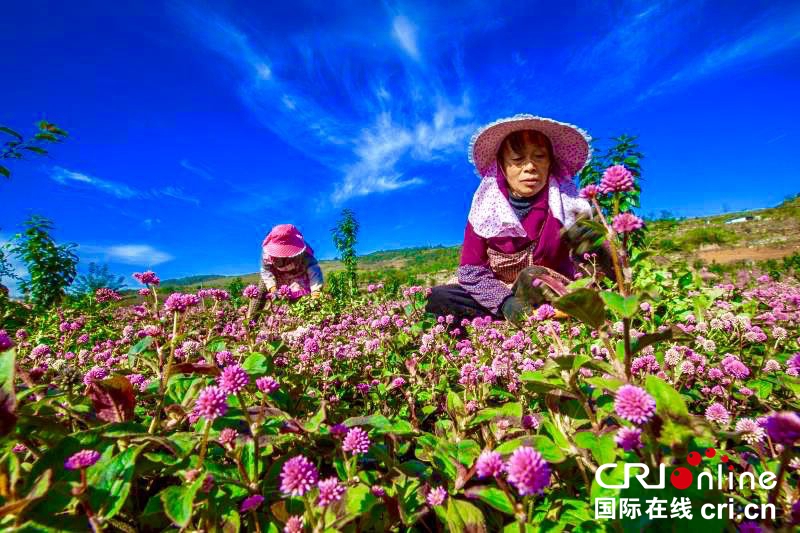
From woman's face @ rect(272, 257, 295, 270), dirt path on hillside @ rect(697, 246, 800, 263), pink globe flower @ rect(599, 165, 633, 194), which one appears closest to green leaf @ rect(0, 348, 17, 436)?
pink globe flower @ rect(599, 165, 633, 194)

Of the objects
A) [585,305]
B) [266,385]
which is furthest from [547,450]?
[266,385]

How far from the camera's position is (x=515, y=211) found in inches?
198

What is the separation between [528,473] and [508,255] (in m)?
4.36

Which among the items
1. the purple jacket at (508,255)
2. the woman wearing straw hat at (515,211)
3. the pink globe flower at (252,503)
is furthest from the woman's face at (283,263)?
the pink globe flower at (252,503)

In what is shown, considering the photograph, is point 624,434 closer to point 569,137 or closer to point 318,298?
point 569,137

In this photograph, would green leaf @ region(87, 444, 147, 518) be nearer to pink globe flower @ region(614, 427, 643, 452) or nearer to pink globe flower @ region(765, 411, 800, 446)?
pink globe flower @ region(614, 427, 643, 452)

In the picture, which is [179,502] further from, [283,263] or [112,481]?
[283,263]

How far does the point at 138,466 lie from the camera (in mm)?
1252

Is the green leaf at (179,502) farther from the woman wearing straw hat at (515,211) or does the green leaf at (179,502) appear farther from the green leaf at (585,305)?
the woman wearing straw hat at (515,211)

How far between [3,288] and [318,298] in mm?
4941

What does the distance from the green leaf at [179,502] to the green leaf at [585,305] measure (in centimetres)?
116

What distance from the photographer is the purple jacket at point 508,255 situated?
16.0ft

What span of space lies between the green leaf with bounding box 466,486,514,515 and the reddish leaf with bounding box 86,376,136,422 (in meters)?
1.30

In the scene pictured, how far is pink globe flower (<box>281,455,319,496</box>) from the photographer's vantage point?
1.06 m
